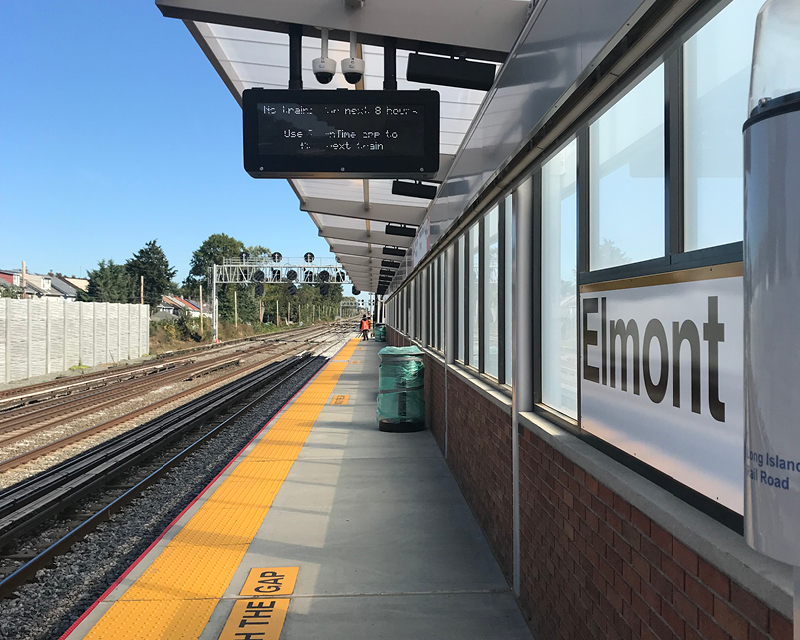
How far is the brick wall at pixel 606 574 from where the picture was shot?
5.48 ft

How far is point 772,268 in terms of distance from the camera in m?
0.99

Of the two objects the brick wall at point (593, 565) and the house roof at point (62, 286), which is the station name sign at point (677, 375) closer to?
the brick wall at point (593, 565)

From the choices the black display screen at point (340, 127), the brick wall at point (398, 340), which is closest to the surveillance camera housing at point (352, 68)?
the black display screen at point (340, 127)

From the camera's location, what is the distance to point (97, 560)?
5.46 m

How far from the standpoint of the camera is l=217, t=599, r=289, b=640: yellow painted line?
3609 mm

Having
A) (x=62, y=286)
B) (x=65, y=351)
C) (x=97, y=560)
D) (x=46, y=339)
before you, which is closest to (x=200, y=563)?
(x=97, y=560)

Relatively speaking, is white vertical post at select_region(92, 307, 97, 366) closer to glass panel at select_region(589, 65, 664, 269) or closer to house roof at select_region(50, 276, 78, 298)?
glass panel at select_region(589, 65, 664, 269)

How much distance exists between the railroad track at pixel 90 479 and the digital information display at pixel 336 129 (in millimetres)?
3704

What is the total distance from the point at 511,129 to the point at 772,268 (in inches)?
103

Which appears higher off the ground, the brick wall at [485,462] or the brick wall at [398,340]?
the brick wall at [398,340]

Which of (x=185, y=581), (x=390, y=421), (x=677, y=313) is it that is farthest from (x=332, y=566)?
(x=390, y=421)

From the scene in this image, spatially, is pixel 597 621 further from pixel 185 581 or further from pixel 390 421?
pixel 390 421

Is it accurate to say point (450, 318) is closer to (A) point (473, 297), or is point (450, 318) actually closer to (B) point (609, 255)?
(A) point (473, 297)

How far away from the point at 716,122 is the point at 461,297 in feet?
19.9
